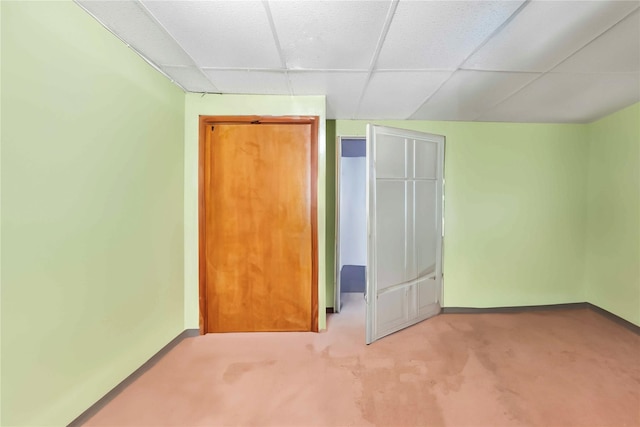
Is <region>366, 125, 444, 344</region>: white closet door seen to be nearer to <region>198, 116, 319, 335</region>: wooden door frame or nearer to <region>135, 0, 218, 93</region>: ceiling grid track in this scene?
<region>198, 116, 319, 335</region>: wooden door frame

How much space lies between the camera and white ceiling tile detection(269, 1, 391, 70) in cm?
126

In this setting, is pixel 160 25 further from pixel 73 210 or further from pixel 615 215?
pixel 615 215

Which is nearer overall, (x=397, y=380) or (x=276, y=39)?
(x=276, y=39)

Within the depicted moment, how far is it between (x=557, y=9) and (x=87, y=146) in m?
2.61

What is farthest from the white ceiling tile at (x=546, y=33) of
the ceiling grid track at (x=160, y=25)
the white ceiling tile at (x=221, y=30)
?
the ceiling grid track at (x=160, y=25)

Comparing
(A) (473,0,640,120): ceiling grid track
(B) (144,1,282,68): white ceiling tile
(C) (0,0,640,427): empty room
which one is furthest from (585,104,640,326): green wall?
(B) (144,1,282,68): white ceiling tile

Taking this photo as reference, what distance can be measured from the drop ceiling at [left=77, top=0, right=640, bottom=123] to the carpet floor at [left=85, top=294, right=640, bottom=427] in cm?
224

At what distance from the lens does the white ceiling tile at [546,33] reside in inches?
48.2

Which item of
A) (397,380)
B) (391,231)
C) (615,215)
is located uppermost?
(615,215)

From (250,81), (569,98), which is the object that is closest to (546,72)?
(569,98)

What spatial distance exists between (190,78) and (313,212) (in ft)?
5.07

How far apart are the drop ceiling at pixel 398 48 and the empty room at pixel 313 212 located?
0.6 inches

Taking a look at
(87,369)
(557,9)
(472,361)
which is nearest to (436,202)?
(472,361)

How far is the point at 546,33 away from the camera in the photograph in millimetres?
1401
